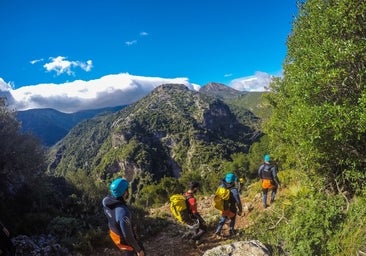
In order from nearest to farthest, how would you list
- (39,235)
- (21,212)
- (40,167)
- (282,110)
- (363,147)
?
(363,147) → (39,235) → (21,212) → (282,110) → (40,167)

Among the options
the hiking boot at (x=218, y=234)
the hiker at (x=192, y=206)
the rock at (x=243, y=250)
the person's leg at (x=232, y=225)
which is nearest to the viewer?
the rock at (x=243, y=250)

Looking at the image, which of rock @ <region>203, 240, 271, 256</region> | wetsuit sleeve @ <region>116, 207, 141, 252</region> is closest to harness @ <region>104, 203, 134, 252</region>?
wetsuit sleeve @ <region>116, 207, 141, 252</region>

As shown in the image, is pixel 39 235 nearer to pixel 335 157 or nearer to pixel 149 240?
pixel 149 240

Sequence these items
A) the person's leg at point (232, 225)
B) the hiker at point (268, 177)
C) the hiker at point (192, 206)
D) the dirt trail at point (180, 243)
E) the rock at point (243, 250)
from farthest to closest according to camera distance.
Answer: the hiker at point (268, 177), the person's leg at point (232, 225), the dirt trail at point (180, 243), the hiker at point (192, 206), the rock at point (243, 250)

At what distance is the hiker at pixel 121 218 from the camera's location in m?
6.37

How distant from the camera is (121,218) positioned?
6.36 metres

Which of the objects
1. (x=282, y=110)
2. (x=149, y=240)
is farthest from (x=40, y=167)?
(x=282, y=110)

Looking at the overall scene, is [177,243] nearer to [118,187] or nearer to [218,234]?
[218,234]

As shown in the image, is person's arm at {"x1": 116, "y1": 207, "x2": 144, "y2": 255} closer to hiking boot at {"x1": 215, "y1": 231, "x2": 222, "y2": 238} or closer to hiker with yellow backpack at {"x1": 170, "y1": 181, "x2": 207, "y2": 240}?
hiker with yellow backpack at {"x1": 170, "y1": 181, "x2": 207, "y2": 240}

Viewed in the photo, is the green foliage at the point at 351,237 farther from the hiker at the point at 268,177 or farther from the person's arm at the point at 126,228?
the hiker at the point at 268,177

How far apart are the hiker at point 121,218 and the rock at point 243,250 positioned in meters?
1.67

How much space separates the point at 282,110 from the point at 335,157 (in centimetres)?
679

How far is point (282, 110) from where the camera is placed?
1780cm

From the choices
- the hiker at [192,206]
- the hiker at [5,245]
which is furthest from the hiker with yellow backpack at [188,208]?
the hiker at [5,245]
